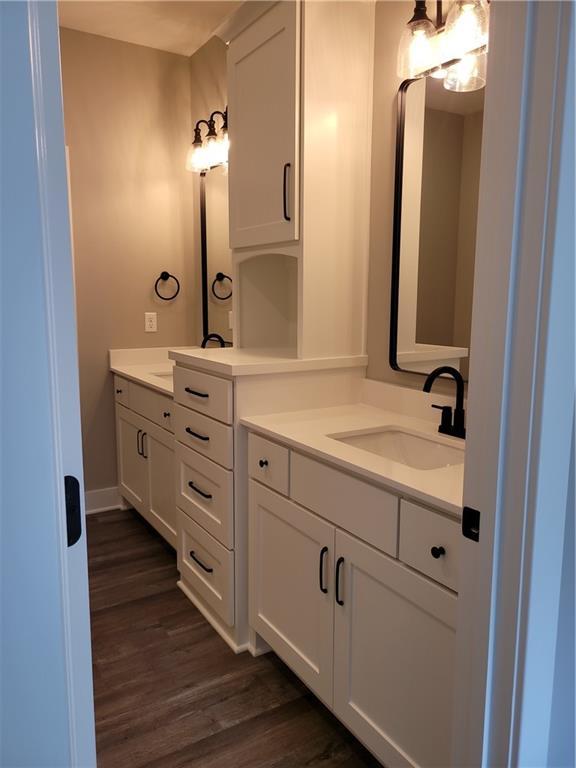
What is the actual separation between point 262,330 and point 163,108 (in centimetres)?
175

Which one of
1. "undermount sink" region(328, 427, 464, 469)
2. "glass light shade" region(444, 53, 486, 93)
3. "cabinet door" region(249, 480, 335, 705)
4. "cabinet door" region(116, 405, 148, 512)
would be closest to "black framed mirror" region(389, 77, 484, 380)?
"glass light shade" region(444, 53, 486, 93)

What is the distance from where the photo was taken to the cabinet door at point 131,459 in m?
3.08

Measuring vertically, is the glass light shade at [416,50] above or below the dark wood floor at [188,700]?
above

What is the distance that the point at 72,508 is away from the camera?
745 mm

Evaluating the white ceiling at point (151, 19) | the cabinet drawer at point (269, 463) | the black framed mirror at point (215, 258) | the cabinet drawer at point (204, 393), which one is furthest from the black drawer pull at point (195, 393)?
the white ceiling at point (151, 19)

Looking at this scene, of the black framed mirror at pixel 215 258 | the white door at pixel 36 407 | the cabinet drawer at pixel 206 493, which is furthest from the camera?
the black framed mirror at pixel 215 258

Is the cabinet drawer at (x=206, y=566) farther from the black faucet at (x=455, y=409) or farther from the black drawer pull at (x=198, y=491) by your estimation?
the black faucet at (x=455, y=409)

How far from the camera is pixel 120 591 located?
2.57 meters

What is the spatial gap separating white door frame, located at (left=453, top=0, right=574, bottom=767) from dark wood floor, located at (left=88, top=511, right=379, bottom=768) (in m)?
0.90

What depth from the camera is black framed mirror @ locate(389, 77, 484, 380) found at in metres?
1.78

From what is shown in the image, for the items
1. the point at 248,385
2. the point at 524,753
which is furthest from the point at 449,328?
the point at 524,753

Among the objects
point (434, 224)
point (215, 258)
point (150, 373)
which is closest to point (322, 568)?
point (434, 224)

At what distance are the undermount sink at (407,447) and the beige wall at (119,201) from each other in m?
1.99

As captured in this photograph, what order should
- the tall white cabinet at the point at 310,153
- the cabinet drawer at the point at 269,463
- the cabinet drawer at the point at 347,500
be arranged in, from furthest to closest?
the tall white cabinet at the point at 310,153 → the cabinet drawer at the point at 269,463 → the cabinet drawer at the point at 347,500
